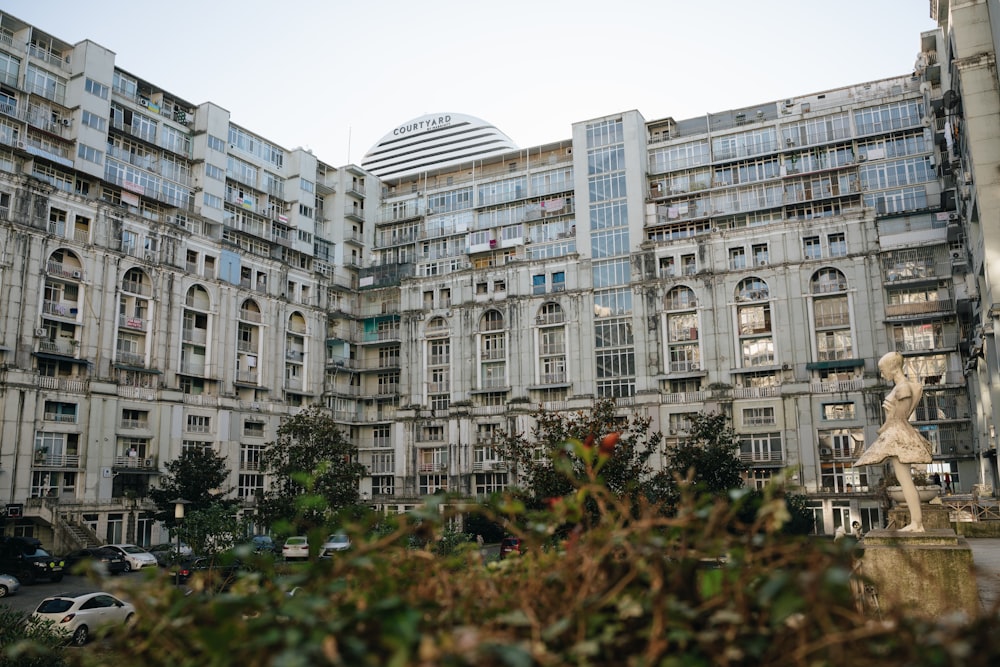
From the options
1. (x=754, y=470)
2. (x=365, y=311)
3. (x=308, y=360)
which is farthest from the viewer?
(x=365, y=311)

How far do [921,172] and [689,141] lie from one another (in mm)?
19478

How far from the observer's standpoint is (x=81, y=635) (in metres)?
A: 22.8

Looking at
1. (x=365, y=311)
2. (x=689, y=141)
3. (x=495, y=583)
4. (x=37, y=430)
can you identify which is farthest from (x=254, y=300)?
(x=495, y=583)

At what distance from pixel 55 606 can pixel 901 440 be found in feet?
76.1

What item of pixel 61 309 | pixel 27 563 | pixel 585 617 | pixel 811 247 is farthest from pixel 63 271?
pixel 585 617

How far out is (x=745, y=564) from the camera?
13.7ft

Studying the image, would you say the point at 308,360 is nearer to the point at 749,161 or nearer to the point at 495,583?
the point at 749,161

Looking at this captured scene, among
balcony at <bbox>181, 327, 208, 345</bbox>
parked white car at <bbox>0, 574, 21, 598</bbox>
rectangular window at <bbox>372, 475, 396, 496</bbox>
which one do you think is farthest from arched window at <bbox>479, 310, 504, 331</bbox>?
parked white car at <bbox>0, 574, 21, 598</bbox>

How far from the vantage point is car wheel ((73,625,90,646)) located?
74.0ft

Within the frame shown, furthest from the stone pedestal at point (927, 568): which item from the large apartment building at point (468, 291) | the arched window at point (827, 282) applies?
the arched window at point (827, 282)

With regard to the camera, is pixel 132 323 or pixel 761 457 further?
pixel 761 457

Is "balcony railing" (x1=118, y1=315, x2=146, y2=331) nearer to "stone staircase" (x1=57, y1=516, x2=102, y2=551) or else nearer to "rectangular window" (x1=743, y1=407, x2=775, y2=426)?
"stone staircase" (x1=57, y1=516, x2=102, y2=551)

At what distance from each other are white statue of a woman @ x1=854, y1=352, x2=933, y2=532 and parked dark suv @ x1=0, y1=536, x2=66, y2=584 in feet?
129

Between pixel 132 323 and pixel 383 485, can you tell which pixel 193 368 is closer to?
pixel 132 323
